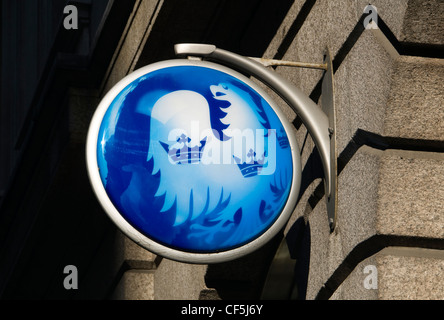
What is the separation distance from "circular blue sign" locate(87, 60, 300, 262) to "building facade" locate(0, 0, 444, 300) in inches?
20.3

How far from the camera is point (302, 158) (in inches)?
235

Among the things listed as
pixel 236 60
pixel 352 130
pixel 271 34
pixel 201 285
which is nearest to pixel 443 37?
pixel 352 130

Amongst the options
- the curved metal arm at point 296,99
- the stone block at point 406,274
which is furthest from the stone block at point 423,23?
the stone block at point 406,274

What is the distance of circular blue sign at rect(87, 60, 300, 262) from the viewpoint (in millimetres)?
4578

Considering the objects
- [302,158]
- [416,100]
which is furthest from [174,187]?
[302,158]

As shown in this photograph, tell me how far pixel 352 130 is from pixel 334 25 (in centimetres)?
69

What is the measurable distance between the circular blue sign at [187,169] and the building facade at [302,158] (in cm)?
52

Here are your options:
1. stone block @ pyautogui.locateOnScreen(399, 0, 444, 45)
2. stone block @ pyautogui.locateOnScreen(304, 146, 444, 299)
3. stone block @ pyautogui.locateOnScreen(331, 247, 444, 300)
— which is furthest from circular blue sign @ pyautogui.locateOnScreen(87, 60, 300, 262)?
stone block @ pyautogui.locateOnScreen(399, 0, 444, 45)

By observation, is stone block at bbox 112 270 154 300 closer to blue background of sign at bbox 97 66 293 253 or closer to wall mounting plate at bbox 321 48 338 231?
wall mounting plate at bbox 321 48 338 231

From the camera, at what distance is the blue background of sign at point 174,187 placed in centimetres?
458

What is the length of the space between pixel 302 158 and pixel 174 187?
1586 mm

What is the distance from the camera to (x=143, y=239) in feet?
15.1

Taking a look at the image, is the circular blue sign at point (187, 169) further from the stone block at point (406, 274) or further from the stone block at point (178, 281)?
the stone block at point (178, 281)

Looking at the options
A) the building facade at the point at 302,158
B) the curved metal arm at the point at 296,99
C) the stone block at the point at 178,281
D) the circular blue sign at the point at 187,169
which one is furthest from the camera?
the stone block at the point at 178,281
